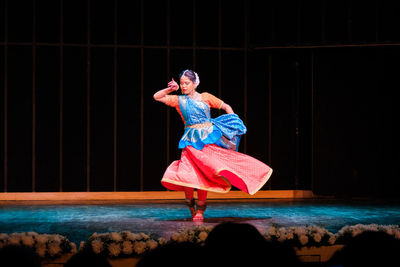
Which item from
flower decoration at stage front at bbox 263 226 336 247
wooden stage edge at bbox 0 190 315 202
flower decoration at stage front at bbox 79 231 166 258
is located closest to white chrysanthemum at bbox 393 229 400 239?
flower decoration at stage front at bbox 263 226 336 247

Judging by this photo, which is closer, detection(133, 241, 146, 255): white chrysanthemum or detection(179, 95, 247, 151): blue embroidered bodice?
detection(133, 241, 146, 255): white chrysanthemum

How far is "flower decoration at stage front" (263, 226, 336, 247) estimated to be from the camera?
2.80m

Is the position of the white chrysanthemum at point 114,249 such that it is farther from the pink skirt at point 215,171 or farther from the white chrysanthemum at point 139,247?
the pink skirt at point 215,171

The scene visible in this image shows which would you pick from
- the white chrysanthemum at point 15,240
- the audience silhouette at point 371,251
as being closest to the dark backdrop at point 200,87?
the white chrysanthemum at point 15,240

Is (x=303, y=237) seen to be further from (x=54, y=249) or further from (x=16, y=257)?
(x=16, y=257)

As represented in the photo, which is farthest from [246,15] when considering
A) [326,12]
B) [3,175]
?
[3,175]

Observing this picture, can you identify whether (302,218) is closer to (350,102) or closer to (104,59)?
(350,102)

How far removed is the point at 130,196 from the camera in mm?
6562

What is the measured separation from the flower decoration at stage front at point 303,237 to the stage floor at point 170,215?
830mm

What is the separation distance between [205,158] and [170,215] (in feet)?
2.75

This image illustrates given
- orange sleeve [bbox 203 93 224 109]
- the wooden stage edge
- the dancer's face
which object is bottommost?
the wooden stage edge

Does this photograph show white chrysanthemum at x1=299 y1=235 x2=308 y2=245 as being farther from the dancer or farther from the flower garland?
the dancer

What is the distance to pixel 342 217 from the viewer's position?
4.73 m

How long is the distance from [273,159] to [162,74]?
1807mm
